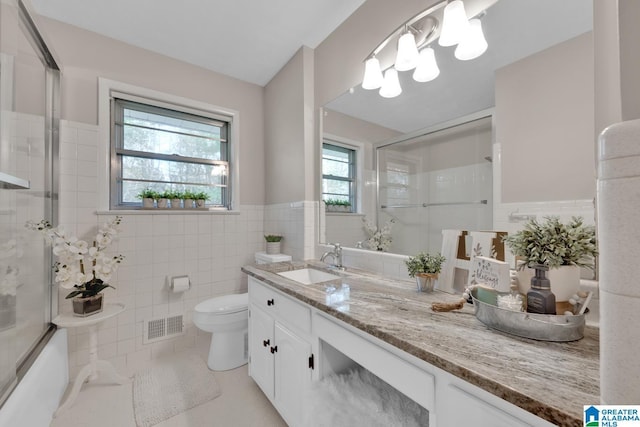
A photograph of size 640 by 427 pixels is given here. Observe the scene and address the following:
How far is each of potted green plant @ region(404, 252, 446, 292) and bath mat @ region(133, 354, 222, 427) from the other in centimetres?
152

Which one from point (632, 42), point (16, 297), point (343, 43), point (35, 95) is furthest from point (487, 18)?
point (16, 297)

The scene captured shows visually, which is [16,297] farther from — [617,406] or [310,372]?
[617,406]

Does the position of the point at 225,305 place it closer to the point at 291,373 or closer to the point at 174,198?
the point at 291,373

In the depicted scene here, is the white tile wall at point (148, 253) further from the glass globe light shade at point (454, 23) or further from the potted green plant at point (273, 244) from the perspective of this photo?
the glass globe light shade at point (454, 23)

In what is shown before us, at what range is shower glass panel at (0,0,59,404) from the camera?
1.23 meters

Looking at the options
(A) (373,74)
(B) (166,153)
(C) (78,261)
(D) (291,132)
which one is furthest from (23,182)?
(A) (373,74)

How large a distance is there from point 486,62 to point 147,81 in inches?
97.7

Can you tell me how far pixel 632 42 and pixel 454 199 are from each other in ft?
2.38

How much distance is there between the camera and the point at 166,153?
2379 millimetres

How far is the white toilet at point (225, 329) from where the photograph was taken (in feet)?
6.21

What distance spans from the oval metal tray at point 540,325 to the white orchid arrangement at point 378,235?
33.4 inches

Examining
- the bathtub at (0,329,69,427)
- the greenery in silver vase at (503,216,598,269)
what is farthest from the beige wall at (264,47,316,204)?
the bathtub at (0,329,69,427)

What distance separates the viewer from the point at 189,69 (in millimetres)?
2377

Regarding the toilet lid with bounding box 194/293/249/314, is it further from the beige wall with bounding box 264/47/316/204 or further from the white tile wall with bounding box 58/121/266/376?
the beige wall with bounding box 264/47/316/204
